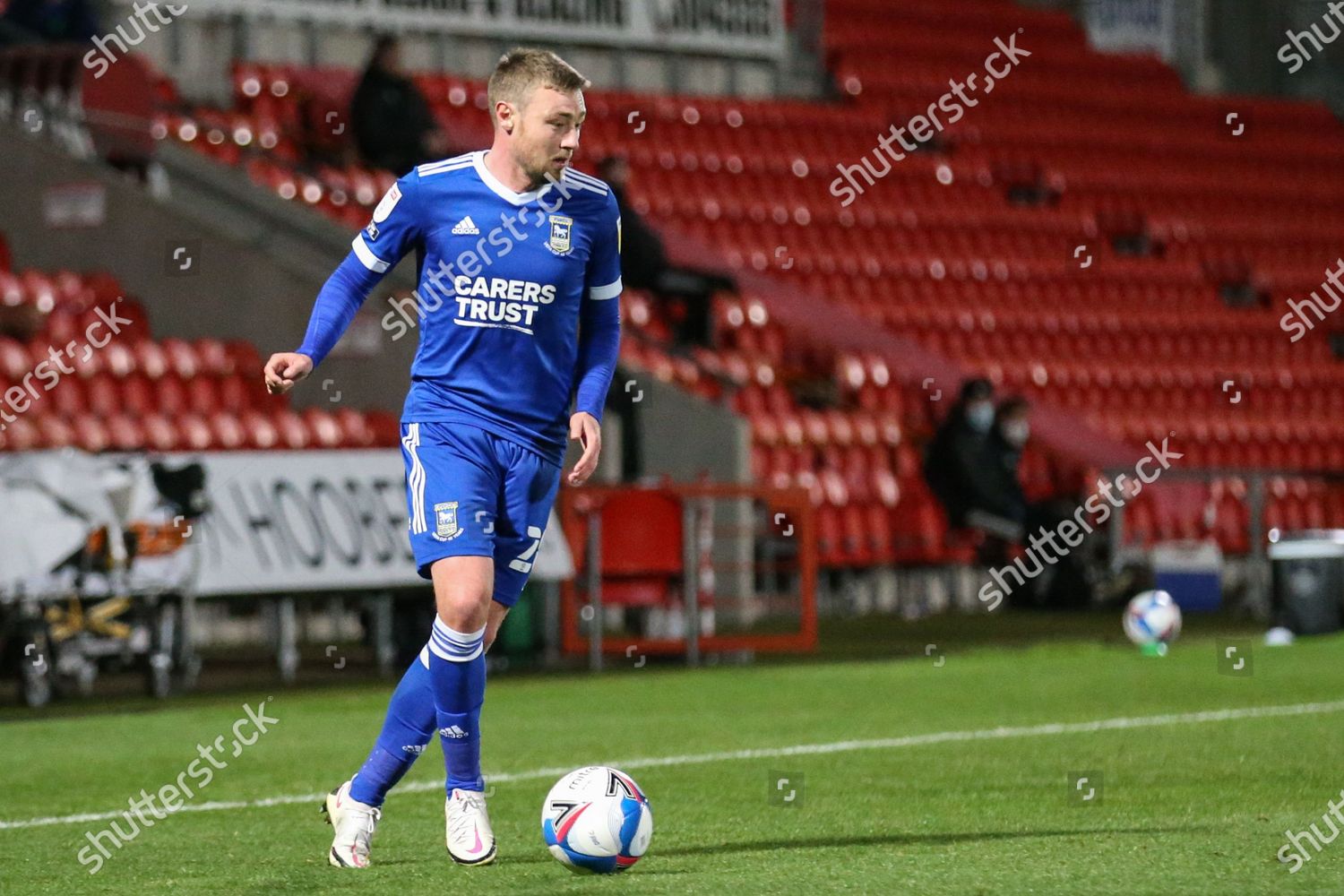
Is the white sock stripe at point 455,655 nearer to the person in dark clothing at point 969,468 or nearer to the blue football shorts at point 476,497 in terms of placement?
the blue football shorts at point 476,497

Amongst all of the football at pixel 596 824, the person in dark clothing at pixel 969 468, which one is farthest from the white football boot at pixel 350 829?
the person in dark clothing at pixel 969 468

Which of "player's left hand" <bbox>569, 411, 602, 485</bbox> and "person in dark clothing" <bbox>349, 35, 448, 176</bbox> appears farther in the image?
"person in dark clothing" <bbox>349, 35, 448, 176</bbox>

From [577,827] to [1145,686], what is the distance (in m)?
6.33

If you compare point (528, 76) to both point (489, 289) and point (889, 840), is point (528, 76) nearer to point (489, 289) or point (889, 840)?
point (489, 289)

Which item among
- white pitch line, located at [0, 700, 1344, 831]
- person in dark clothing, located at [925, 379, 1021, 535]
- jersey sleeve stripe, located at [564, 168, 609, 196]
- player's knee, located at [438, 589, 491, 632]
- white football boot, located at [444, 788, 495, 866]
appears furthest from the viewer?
person in dark clothing, located at [925, 379, 1021, 535]

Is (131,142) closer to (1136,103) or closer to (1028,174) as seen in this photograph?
(1028,174)

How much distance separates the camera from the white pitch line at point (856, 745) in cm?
694

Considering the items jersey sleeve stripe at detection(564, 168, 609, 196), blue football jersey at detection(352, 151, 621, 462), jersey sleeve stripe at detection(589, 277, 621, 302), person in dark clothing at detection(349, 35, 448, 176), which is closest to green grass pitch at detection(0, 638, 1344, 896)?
blue football jersey at detection(352, 151, 621, 462)

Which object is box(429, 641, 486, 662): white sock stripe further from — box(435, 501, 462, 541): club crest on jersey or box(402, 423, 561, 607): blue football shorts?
box(435, 501, 462, 541): club crest on jersey

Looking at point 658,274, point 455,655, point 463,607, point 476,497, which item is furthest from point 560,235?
point 658,274

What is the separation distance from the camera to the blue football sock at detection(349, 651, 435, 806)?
218 inches

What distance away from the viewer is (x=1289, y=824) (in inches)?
236

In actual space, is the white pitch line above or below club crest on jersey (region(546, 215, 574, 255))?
below

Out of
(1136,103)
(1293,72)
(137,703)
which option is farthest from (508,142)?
(1293,72)
